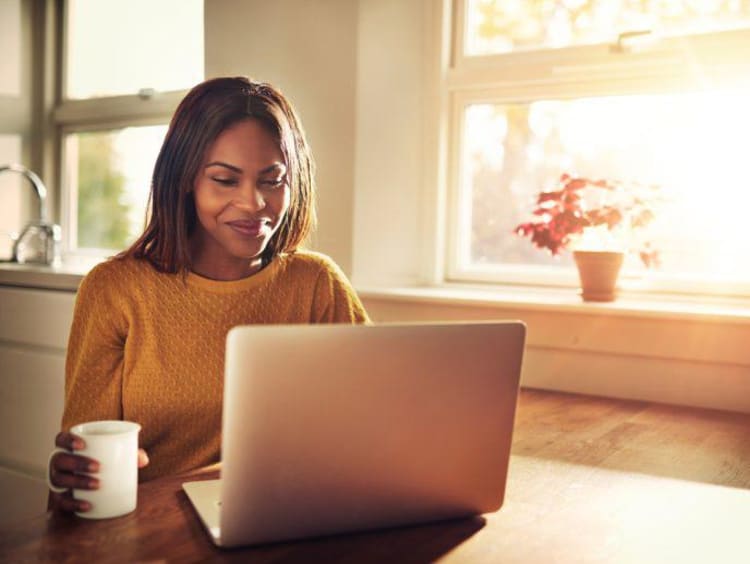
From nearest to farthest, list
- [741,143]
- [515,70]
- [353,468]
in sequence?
[353,468], [741,143], [515,70]

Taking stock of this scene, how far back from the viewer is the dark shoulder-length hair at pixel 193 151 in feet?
4.16

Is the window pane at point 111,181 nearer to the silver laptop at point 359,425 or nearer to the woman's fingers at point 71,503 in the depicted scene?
the woman's fingers at point 71,503

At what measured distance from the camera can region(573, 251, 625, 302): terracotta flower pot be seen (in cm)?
184

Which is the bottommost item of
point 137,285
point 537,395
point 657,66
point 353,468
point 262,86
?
point 537,395

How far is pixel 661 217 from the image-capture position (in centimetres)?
200

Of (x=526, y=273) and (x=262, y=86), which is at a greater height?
(x=262, y=86)

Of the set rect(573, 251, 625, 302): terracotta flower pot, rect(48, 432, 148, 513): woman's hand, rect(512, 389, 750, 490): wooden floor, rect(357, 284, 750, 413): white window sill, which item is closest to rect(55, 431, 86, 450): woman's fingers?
rect(48, 432, 148, 513): woman's hand

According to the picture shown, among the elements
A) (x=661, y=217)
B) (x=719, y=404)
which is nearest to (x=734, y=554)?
(x=719, y=404)

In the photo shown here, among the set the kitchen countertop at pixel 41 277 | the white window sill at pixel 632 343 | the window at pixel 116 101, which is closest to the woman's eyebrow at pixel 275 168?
the white window sill at pixel 632 343

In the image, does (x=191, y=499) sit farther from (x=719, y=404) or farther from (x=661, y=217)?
(x=661, y=217)

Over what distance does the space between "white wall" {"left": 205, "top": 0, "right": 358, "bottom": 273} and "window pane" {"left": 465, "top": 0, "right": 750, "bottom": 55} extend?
1.14ft

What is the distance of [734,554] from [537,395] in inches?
37.1

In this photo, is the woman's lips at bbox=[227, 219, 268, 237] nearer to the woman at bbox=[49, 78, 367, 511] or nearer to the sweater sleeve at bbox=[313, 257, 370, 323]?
the woman at bbox=[49, 78, 367, 511]

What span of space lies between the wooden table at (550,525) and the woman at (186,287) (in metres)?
0.31
